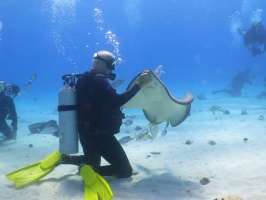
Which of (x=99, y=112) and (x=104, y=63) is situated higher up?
(x=104, y=63)

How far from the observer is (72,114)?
16.3ft

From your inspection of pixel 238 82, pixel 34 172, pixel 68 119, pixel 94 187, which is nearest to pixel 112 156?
pixel 94 187

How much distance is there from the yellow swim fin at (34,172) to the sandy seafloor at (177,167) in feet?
0.48

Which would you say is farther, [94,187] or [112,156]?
[112,156]

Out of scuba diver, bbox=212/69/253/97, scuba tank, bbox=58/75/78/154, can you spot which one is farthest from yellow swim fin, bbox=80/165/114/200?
scuba diver, bbox=212/69/253/97

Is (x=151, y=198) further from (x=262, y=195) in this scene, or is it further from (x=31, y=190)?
(x=31, y=190)

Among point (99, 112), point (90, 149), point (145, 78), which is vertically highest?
point (145, 78)

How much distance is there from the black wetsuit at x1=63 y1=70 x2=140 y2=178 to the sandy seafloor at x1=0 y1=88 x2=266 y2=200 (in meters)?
0.80

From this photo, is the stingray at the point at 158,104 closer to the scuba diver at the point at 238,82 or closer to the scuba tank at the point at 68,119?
the scuba tank at the point at 68,119

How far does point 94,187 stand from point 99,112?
132cm

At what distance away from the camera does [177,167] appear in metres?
6.47

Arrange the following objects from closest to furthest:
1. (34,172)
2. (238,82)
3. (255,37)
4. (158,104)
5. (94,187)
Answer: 1. (94,187)
2. (34,172)
3. (158,104)
4. (255,37)
5. (238,82)

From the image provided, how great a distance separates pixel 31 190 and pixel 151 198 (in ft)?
7.45

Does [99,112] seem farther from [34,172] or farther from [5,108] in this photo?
[5,108]
